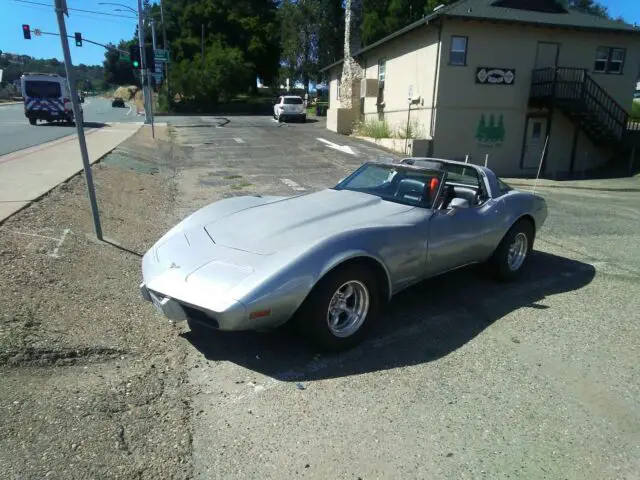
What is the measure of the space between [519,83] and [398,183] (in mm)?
17463

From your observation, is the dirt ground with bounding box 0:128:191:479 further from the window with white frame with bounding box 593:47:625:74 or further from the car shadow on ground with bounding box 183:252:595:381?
the window with white frame with bounding box 593:47:625:74

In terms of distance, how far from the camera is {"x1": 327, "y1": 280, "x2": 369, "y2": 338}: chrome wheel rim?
3521mm

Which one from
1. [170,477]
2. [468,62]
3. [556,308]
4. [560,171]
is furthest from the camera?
[560,171]

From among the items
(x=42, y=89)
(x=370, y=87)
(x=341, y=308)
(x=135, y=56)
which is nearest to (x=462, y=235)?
(x=341, y=308)

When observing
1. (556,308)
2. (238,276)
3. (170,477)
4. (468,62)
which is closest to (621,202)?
(468,62)

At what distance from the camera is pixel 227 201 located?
16.1ft

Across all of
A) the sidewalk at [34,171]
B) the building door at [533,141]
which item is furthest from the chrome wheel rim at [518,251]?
the building door at [533,141]

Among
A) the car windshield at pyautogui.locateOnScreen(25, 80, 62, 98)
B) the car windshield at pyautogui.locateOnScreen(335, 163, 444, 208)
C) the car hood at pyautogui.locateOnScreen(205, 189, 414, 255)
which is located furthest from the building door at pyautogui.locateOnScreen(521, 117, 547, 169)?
the car windshield at pyautogui.locateOnScreen(25, 80, 62, 98)

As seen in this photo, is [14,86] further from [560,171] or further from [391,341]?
[391,341]

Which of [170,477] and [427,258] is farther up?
[427,258]

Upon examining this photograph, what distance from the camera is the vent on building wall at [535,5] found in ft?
65.6

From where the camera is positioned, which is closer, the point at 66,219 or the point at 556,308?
the point at 556,308

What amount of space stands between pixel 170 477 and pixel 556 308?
3808 millimetres

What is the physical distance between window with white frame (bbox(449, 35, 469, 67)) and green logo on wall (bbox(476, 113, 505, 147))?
2325mm
